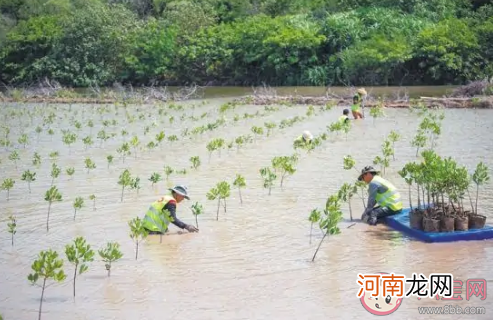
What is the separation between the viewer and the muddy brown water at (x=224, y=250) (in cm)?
758

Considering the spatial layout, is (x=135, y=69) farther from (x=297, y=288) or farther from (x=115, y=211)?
Answer: (x=297, y=288)

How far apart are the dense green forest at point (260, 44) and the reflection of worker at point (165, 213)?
28211 mm

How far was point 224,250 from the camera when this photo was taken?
9.51 m

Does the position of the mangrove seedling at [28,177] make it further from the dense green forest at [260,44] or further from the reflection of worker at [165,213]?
the dense green forest at [260,44]

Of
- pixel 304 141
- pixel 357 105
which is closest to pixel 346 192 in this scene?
pixel 304 141

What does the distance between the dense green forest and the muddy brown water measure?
20.8 meters

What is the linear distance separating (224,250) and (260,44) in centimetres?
3250

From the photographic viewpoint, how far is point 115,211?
1186 centimetres

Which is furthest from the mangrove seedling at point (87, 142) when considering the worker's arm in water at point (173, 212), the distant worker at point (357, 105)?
the worker's arm in water at point (173, 212)

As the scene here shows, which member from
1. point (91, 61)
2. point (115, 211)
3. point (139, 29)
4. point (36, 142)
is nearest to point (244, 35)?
point (139, 29)

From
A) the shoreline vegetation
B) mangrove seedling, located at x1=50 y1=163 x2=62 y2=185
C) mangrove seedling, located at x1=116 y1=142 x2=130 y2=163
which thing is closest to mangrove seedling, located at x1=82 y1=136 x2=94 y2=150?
mangrove seedling, located at x1=116 y1=142 x2=130 y2=163

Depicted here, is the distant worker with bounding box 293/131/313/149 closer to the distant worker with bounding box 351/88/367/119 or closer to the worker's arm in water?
the distant worker with bounding box 351/88/367/119

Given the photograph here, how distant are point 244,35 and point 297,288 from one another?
3490cm

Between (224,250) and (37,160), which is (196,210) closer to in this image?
(224,250)
